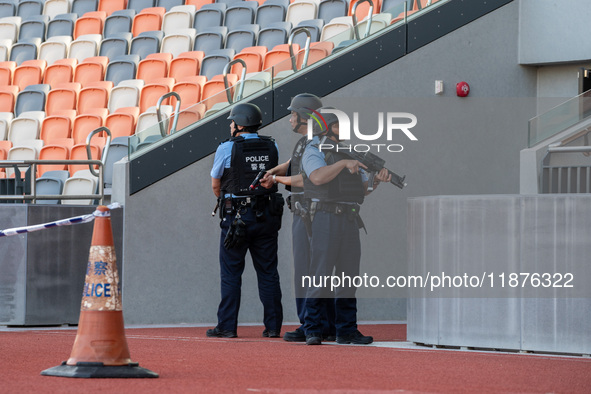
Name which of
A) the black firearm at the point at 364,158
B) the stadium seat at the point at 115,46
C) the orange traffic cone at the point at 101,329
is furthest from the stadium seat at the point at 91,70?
the orange traffic cone at the point at 101,329

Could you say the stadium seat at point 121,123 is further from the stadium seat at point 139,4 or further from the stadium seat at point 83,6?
the stadium seat at point 83,6

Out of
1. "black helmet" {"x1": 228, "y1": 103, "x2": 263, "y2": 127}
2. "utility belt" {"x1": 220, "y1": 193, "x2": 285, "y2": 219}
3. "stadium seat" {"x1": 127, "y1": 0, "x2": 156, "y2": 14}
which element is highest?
"stadium seat" {"x1": 127, "y1": 0, "x2": 156, "y2": 14}

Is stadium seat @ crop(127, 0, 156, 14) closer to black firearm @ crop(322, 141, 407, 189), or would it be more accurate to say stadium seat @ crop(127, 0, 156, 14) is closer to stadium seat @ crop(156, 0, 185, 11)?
stadium seat @ crop(156, 0, 185, 11)

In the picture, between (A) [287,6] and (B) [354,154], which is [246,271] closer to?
(B) [354,154]

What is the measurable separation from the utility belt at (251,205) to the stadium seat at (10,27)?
10755mm

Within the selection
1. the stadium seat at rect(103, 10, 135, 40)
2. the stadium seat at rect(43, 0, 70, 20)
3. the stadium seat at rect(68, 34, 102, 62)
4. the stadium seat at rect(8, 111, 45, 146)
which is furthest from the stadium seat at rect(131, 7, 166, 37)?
the stadium seat at rect(8, 111, 45, 146)

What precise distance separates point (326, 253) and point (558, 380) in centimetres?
286

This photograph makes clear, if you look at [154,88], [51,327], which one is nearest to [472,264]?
[51,327]

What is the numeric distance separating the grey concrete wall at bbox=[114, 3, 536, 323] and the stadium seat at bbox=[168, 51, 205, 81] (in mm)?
4236

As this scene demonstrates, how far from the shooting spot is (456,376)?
7.11m

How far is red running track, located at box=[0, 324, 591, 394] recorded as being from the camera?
6344mm

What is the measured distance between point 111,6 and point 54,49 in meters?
1.88

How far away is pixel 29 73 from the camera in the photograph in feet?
58.7

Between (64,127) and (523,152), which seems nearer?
(523,152)
